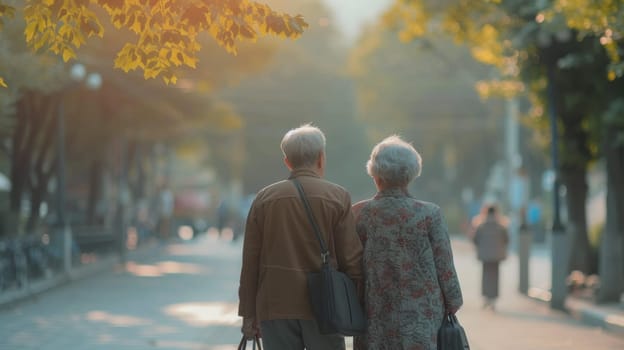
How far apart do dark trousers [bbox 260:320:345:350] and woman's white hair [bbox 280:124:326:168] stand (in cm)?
82

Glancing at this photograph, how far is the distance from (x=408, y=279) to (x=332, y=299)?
48 cm

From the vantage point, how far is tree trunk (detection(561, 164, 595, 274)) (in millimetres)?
23344

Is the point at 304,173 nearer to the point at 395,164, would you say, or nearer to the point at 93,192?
the point at 395,164

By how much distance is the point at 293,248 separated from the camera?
6.29 m

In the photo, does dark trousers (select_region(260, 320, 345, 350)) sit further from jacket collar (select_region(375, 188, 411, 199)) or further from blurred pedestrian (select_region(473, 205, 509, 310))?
blurred pedestrian (select_region(473, 205, 509, 310))

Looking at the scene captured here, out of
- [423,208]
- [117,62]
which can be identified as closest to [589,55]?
[117,62]

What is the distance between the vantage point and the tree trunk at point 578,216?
23344 millimetres

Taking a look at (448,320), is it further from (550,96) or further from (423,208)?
(550,96)

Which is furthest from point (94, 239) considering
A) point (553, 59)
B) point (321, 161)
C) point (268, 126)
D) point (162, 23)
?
point (268, 126)

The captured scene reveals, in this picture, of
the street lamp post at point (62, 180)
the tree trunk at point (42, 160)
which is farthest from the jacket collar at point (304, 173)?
the tree trunk at point (42, 160)

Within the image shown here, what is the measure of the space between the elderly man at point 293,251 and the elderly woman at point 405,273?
0.40 ft

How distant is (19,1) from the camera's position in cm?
2264

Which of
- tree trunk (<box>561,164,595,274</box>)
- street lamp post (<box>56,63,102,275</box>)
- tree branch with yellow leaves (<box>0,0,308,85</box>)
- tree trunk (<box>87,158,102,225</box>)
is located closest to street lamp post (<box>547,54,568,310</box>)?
tree trunk (<box>561,164,595,274</box>)

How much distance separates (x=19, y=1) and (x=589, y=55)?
10151 millimetres
